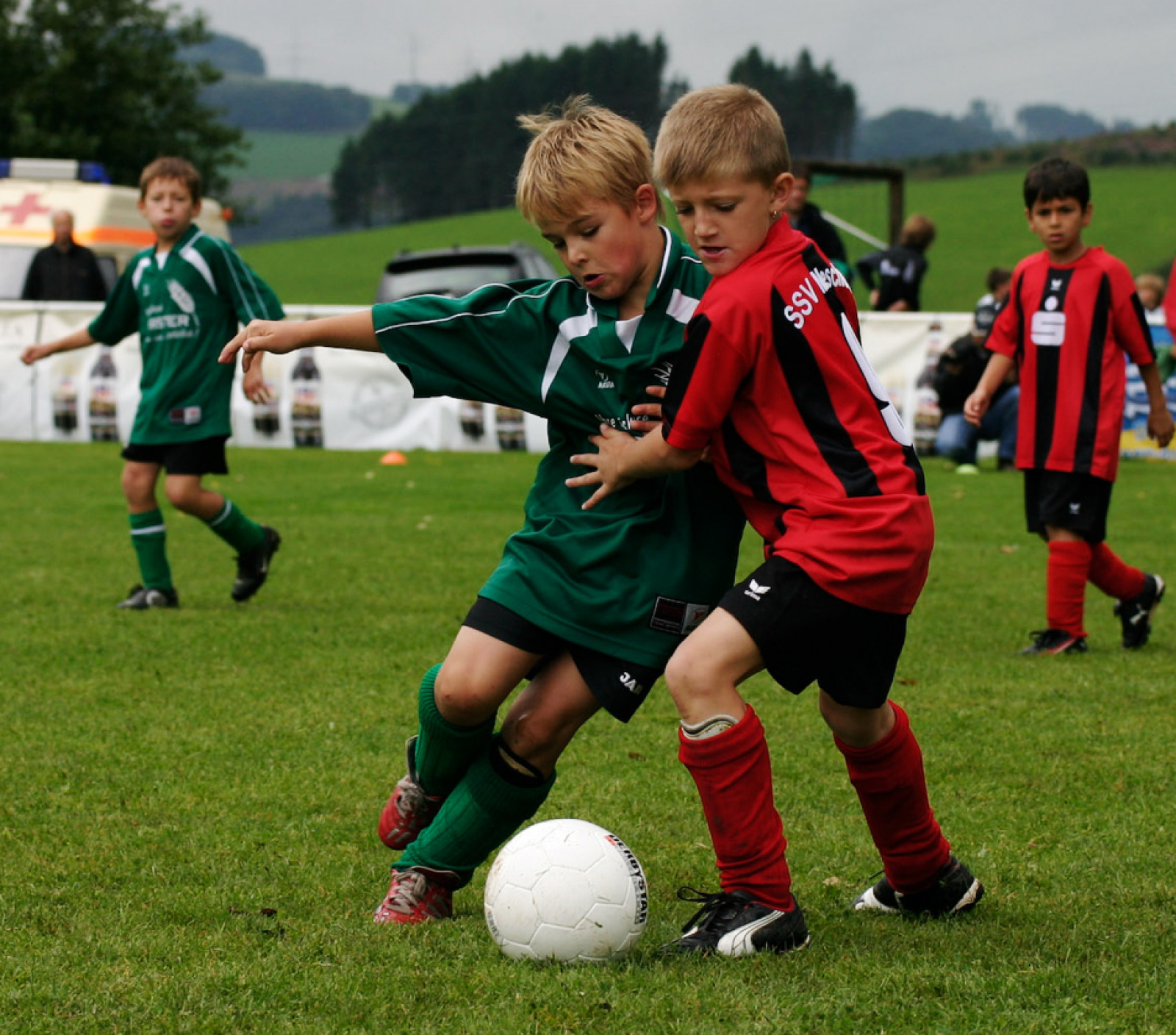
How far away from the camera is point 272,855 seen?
12.1ft

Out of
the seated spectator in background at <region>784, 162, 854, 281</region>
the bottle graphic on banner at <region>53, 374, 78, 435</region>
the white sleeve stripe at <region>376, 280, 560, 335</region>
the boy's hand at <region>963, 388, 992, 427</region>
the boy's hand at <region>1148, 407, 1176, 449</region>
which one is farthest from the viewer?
the bottle graphic on banner at <region>53, 374, 78, 435</region>

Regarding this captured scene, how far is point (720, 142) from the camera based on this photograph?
9.50 ft

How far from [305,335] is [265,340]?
85 millimetres

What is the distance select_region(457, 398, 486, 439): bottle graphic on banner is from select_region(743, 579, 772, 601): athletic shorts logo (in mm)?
12457

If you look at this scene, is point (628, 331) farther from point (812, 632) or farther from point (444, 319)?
point (812, 632)

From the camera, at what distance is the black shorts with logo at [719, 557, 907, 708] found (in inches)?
112

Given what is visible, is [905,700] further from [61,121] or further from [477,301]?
[61,121]

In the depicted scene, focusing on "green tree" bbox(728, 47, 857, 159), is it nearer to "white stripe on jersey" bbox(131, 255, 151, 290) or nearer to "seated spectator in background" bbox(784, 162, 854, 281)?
"seated spectator in background" bbox(784, 162, 854, 281)

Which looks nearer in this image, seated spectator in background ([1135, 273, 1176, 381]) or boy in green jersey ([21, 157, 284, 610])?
boy in green jersey ([21, 157, 284, 610])

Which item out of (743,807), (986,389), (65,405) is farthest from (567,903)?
(65,405)

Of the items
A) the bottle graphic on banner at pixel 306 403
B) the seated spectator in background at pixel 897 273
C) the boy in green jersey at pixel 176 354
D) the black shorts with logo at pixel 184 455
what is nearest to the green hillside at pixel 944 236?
the seated spectator in background at pixel 897 273

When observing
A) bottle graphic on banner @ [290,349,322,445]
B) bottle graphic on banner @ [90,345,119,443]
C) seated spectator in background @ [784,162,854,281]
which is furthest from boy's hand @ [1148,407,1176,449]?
bottle graphic on banner @ [90,345,119,443]

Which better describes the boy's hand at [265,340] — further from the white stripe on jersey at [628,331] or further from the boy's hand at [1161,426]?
the boy's hand at [1161,426]

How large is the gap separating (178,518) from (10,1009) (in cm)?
835
